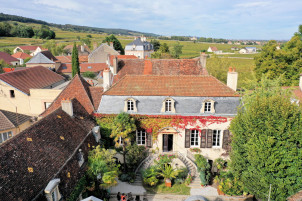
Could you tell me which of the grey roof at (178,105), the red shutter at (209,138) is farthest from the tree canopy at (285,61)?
the red shutter at (209,138)

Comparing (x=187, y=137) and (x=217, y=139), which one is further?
(x=217, y=139)

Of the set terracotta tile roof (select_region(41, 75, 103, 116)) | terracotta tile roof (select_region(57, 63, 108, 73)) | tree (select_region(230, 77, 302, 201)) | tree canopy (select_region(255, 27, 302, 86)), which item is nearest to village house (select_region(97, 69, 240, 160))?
terracotta tile roof (select_region(41, 75, 103, 116))

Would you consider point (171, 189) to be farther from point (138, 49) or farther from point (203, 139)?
point (138, 49)

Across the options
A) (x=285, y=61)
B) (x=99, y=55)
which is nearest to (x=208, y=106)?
(x=285, y=61)

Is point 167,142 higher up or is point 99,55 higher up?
point 99,55

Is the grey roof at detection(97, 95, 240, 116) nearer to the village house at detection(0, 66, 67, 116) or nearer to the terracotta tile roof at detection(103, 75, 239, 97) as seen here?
the terracotta tile roof at detection(103, 75, 239, 97)

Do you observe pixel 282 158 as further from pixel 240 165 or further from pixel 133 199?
pixel 133 199
